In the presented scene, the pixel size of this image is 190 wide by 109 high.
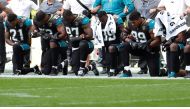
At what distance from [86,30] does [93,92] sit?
5636mm

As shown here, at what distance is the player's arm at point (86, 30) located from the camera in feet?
66.4

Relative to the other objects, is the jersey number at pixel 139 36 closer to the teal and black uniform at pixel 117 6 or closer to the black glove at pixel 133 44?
the black glove at pixel 133 44

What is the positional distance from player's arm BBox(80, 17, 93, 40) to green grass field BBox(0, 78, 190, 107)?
7.26ft

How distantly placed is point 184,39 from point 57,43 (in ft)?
11.1

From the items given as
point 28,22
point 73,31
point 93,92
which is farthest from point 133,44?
point 93,92

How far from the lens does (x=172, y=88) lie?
15570 mm

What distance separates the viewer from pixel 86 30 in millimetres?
20297

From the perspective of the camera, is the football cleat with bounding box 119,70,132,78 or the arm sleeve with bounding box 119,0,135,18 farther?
the arm sleeve with bounding box 119,0,135,18

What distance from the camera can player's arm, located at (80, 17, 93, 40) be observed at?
20.2 metres

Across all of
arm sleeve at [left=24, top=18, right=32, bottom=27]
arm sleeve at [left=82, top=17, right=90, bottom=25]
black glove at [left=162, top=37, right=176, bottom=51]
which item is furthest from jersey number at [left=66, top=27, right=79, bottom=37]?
black glove at [left=162, top=37, right=176, bottom=51]

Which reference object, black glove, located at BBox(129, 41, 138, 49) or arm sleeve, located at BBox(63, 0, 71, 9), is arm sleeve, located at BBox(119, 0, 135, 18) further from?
arm sleeve, located at BBox(63, 0, 71, 9)

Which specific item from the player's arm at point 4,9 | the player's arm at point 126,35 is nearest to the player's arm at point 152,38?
the player's arm at point 126,35

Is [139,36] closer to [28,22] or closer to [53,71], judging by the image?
[53,71]

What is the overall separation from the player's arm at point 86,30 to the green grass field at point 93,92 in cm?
221
